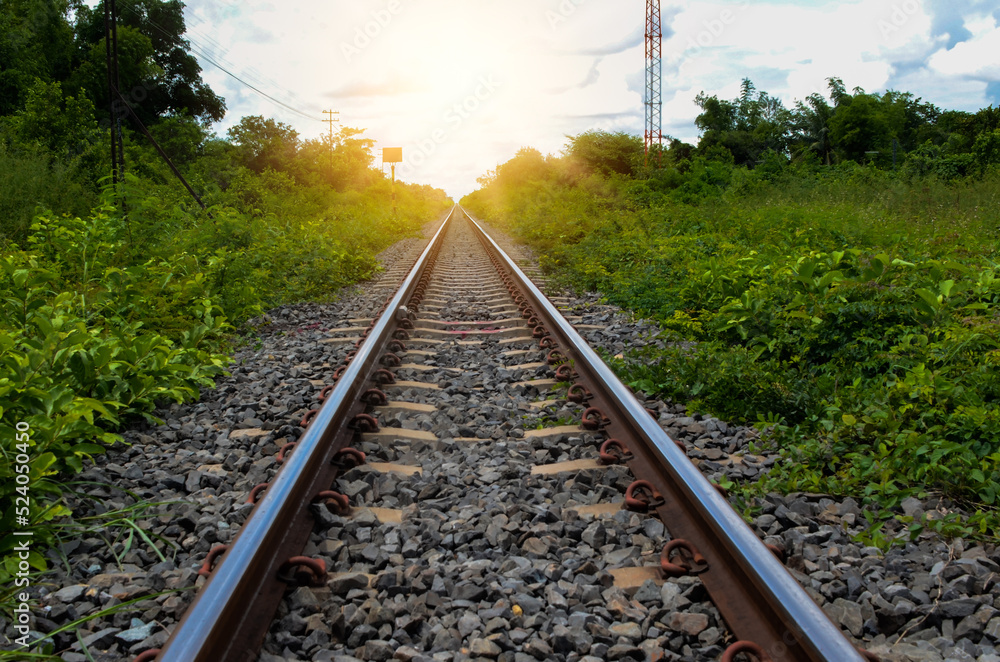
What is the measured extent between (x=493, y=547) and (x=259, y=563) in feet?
2.49

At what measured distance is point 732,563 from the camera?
1.87 m

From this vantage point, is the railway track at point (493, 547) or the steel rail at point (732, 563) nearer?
the steel rail at point (732, 563)

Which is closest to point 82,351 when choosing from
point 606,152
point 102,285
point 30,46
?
point 102,285

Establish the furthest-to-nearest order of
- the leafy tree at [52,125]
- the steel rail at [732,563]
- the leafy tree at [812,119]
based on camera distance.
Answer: the leafy tree at [812,119]
the leafy tree at [52,125]
the steel rail at [732,563]

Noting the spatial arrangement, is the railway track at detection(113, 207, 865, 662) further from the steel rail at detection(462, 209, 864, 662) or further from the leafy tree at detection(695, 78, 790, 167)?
the leafy tree at detection(695, 78, 790, 167)

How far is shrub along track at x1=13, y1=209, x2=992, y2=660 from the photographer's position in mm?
1694

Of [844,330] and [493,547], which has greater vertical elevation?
[844,330]

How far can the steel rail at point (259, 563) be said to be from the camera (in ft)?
4.96

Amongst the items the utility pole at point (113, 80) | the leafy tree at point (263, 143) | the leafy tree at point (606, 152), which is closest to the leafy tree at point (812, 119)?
the leafy tree at point (606, 152)

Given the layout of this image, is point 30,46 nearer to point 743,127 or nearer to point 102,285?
point 102,285

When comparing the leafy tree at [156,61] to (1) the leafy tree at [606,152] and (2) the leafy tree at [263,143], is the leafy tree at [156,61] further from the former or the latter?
(1) the leafy tree at [606,152]

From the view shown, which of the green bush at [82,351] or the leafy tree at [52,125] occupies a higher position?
the leafy tree at [52,125]

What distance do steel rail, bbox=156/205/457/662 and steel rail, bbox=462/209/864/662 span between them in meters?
1.28

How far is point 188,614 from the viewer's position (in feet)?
5.06
